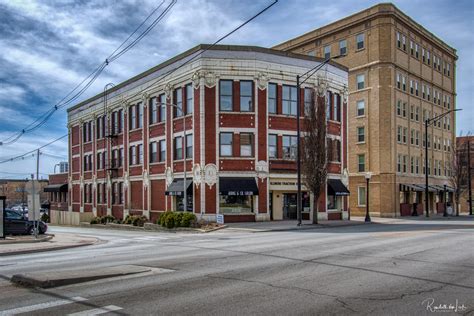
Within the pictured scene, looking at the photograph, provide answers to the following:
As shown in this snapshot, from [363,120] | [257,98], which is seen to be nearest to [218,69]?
[257,98]

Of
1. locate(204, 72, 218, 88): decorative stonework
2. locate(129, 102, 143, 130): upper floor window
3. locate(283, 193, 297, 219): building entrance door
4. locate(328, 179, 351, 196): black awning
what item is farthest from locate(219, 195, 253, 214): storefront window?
locate(129, 102, 143, 130): upper floor window

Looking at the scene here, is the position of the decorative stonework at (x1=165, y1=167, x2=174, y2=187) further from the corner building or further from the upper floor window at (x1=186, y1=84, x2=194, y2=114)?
the upper floor window at (x1=186, y1=84, x2=194, y2=114)

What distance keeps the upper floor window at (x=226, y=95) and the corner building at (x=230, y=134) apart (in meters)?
0.07

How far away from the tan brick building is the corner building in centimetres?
956

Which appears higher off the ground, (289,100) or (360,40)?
(360,40)

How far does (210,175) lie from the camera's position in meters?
33.9

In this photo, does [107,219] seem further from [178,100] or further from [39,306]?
[39,306]

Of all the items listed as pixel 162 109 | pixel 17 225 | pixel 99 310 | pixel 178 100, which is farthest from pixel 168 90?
pixel 99 310

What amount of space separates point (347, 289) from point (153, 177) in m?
33.1

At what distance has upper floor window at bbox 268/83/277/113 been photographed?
35.7 m

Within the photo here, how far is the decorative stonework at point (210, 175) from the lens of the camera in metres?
33.8

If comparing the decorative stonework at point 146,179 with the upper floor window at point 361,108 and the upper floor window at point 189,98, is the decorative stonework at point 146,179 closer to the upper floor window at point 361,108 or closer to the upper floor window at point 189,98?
the upper floor window at point 189,98

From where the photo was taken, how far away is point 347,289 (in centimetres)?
866

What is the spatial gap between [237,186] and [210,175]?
2.10 meters
